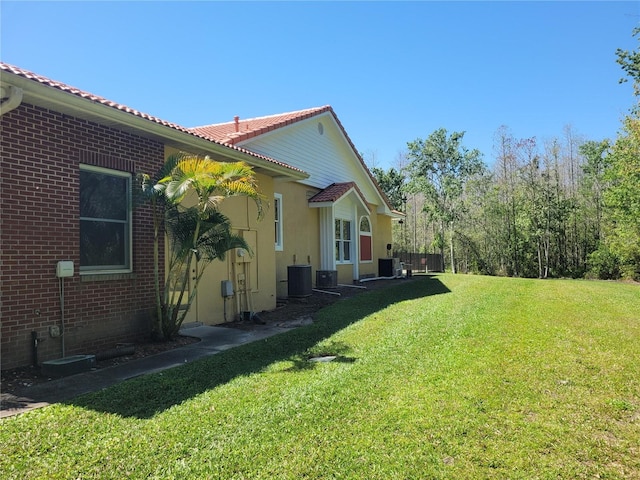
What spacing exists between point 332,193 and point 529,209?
668 inches

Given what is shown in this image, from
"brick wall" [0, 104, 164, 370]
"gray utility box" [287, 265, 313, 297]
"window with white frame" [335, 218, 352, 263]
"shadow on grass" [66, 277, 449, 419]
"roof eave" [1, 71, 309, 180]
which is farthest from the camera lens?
"window with white frame" [335, 218, 352, 263]

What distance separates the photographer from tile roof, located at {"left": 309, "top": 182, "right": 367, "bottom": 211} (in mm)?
13805

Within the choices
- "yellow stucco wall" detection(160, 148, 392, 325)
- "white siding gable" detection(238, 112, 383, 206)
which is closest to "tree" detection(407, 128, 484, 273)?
"white siding gable" detection(238, 112, 383, 206)

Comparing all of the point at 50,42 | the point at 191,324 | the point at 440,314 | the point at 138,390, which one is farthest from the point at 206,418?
the point at 50,42

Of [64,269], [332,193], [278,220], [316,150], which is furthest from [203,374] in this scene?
[316,150]

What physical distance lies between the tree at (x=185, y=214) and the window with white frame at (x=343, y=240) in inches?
339

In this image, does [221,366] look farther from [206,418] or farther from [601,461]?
[601,461]

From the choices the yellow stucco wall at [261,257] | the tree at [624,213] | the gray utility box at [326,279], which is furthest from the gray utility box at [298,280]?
the tree at [624,213]

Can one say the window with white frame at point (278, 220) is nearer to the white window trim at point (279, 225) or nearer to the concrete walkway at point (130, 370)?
the white window trim at point (279, 225)

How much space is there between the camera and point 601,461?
2.97 meters

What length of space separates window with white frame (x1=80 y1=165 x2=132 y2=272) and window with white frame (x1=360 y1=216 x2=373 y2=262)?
12.1 metres

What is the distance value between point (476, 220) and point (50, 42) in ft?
85.5

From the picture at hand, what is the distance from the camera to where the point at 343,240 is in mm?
15992

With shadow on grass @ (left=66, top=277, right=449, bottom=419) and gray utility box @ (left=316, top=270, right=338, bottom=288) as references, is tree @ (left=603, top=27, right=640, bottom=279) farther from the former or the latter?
shadow on grass @ (left=66, top=277, right=449, bottom=419)
